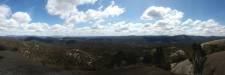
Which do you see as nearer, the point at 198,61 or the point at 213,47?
the point at 198,61

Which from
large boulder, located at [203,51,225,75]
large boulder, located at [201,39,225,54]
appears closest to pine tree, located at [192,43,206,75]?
large boulder, located at [203,51,225,75]

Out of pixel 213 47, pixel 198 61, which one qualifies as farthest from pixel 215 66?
pixel 213 47

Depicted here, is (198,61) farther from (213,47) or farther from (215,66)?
(213,47)

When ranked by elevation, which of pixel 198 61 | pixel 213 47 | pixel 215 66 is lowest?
pixel 215 66

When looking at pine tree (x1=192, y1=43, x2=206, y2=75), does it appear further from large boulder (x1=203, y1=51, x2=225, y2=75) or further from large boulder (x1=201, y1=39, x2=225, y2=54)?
large boulder (x1=201, y1=39, x2=225, y2=54)

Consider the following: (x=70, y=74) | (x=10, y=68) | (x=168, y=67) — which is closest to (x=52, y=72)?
(x=70, y=74)

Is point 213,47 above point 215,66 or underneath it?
above

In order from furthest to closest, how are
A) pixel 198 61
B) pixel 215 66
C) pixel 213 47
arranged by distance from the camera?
pixel 213 47 → pixel 215 66 → pixel 198 61

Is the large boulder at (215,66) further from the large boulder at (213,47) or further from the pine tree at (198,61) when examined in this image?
the large boulder at (213,47)

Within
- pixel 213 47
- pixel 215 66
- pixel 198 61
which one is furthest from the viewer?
pixel 213 47

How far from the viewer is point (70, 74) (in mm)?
37500

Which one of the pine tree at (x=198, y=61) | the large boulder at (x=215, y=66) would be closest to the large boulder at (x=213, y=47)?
the large boulder at (x=215, y=66)

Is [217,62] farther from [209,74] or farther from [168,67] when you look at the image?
[168,67]

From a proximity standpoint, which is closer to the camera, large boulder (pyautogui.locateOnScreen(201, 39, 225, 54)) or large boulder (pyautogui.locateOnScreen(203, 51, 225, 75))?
large boulder (pyautogui.locateOnScreen(203, 51, 225, 75))
